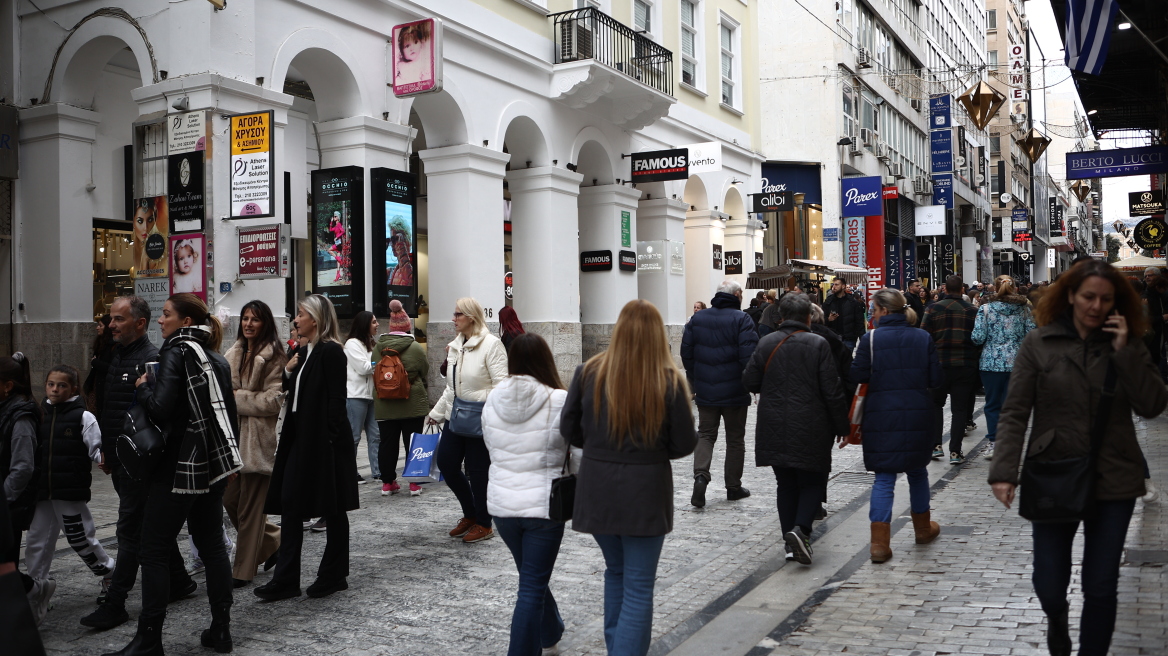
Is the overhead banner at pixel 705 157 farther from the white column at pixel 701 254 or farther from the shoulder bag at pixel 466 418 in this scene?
the shoulder bag at pixel 466 418

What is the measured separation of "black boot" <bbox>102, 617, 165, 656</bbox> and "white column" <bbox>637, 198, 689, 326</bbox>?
17.3 metres

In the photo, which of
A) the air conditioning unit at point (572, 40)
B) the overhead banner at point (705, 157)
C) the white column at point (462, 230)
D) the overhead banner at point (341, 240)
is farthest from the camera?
the overhead banner at point (705, 157)

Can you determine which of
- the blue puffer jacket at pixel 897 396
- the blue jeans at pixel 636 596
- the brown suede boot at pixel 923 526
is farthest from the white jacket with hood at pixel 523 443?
the brown suede boot at pixel 923 526

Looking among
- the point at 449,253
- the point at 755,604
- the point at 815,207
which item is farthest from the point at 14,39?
the point at 815,207

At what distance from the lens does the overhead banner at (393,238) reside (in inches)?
538

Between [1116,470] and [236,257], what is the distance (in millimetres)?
9782

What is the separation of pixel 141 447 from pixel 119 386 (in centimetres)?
118

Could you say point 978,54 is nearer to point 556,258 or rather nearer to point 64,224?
point 556,258

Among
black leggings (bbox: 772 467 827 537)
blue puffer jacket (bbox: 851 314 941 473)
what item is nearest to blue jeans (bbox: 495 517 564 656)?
black leggings (bbox: 772 467 827 537)

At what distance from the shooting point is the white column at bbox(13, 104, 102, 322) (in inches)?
492

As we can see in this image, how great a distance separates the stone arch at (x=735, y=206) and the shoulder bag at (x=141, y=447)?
21520 mm

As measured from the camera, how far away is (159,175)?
11797mm

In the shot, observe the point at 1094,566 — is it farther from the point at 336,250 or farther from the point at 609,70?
the point at 609,70

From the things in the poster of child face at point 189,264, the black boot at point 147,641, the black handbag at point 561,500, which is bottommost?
the black boot at point 147,641
